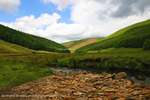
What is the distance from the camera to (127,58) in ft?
363

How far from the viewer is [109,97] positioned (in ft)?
138

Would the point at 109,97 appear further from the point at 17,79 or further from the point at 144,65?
the point at 144,65

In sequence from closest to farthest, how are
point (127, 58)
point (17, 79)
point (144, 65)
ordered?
1. point (17, 79)
2. point (144, 65)
3. point (127, 58)

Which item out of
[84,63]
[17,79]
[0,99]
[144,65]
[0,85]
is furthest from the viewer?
[84,63]

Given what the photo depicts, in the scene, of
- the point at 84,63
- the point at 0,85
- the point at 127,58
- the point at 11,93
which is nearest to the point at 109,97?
the point at 11,93

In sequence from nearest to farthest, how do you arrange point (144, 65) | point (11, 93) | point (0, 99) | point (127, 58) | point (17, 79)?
point (0, 99)
point (11, 93)
point (17, 79)
point (144, 65)
point (127, 58)

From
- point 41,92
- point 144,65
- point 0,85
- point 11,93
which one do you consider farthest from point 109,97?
point 144,65

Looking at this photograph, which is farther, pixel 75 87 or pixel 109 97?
pixel 75 87

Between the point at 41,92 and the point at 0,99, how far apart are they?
781 cm

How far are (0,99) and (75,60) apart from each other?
297ft

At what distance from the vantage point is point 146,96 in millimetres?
42188

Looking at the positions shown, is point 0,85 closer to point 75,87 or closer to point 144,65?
point 75,87

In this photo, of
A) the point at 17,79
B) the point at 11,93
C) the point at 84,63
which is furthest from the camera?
the point at 84,63

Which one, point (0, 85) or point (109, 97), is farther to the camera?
point (0, 85)
